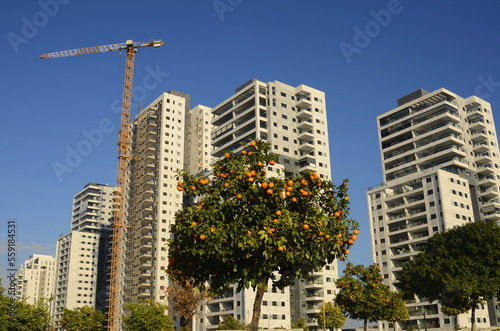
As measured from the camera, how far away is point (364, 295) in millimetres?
78250

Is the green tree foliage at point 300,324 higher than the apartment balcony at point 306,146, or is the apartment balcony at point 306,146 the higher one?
the apartment balcony at point 306,146

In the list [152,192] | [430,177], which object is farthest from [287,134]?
[152,192]

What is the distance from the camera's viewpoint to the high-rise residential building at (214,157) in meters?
132

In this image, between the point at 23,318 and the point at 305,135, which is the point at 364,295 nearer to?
the point at 23,318

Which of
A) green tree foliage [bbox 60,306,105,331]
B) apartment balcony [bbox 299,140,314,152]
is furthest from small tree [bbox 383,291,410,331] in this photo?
green tree foliage [bbox 60,306,105,331]

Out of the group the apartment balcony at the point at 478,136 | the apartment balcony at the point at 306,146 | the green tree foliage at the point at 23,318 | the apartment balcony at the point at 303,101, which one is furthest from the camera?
the apartment balcony at the point at 303,101

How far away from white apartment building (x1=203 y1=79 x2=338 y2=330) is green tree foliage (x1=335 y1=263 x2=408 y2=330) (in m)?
48.2

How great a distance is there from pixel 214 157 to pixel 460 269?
10054 cm

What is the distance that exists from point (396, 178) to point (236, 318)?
185 feet

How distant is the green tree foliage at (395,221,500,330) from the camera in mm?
68312

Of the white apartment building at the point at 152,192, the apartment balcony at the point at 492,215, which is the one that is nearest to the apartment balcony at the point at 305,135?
the white apartment building at the point at 152,192

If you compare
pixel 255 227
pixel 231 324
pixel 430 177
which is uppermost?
pixel 430 177

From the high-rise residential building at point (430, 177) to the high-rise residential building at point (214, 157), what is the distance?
16.8 m

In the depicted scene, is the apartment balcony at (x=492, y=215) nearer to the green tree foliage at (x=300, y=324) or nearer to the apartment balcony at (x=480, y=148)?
the apartment balcony at (x=480, y=148)
